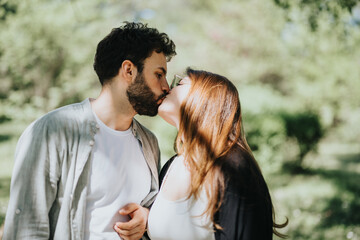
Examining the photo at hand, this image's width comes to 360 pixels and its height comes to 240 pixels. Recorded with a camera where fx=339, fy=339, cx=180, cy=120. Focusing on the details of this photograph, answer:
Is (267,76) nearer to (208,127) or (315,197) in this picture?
(315,197)

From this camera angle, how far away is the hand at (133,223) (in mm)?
2215

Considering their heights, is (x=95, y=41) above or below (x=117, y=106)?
above

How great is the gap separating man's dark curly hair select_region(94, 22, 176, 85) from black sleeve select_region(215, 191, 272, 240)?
45.3 inches

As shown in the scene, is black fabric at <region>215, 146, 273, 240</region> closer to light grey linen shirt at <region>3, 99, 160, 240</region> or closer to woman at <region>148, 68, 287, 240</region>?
woman at <region>148, 68, 287, 240</region>

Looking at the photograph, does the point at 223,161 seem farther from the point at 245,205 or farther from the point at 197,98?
the point at 197,98

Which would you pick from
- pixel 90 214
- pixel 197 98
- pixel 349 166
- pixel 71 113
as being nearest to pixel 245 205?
pixel 197 98

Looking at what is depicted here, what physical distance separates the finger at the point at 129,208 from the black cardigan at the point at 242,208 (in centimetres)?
59

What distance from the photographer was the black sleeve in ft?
6.34

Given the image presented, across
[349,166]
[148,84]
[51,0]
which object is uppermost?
[51,0]

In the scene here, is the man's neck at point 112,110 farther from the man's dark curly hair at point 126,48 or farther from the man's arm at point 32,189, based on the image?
the man's arm at point 32,189

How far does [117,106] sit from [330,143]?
18068 mm

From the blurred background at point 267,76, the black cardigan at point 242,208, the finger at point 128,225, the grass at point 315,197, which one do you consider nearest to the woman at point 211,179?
the black cardigan at point 242,208

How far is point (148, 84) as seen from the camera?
8.12ft

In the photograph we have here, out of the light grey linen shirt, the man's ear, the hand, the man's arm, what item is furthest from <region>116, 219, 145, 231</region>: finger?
the man's ear
